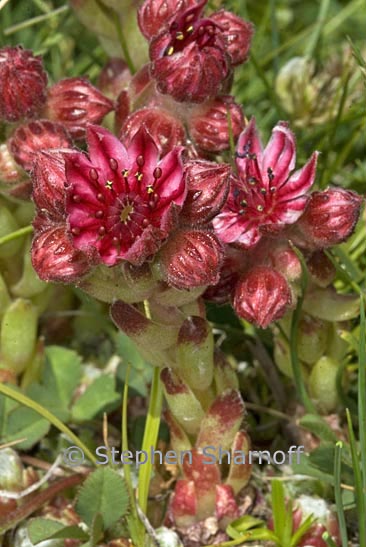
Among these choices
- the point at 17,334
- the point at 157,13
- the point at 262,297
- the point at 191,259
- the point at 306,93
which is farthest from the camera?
the point at 306,93

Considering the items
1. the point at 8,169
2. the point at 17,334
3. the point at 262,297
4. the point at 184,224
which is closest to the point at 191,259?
the point at 184,224

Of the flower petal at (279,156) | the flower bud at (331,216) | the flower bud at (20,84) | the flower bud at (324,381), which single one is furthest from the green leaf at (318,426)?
the flower bud at (20,84)

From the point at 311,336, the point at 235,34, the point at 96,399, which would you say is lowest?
the point at 96,399

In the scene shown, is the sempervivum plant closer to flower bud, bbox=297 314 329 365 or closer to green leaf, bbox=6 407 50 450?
flower bud, bbox=297 314 329 365

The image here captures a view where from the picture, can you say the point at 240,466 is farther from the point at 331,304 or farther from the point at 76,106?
the point at 76,106

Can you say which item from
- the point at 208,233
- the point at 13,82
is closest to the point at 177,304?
the point at 208,233

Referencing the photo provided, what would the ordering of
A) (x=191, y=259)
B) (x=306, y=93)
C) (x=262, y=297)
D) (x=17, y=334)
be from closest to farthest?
(x=191, y=259), (x=262, y=297), (x=17, y=334), (x=306, y=93)

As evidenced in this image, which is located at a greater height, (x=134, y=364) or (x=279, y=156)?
(x=279, y=156)
